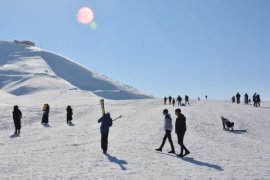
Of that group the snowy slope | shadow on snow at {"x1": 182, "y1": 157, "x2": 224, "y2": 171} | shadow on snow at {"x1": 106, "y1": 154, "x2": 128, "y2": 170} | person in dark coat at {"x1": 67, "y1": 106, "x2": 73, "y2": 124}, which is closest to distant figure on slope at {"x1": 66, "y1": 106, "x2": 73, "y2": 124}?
person in dark coat at {"x1": 67, "y1": 106, "x2": 73, "y2": 124}

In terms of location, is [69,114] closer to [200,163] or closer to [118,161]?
[118,161]

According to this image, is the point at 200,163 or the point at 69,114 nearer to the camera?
the point at 200,163

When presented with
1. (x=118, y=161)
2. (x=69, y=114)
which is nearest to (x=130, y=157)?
(x=118, y=161)

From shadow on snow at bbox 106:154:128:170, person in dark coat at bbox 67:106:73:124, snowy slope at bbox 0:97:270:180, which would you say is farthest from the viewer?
person in dark coat at bbox 67:106:73:124

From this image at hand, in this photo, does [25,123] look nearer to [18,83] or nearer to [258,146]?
[258,146]

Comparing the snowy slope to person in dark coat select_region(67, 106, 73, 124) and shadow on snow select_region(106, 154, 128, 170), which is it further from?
person in dark coat select_region(67, 106, 73, 124)

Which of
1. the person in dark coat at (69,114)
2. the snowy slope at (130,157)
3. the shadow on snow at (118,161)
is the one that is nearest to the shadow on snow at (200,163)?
the snowy slope at (130,157)

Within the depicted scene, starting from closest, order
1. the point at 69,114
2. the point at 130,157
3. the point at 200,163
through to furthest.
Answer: the point at 200,163 < the point at 130,157 < the point at 69,114

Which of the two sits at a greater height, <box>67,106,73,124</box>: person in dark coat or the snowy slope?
<box>67,106,73,124</box>: person in dark coat

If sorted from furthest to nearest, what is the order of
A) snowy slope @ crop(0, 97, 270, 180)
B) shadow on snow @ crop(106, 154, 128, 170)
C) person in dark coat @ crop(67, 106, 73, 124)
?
person in dark coat @ crop(67, 106, 73, 124), shadow on snow @ crop(106, 154, 128, 170), snowy slope @ crop(0, 97, 270, 180)

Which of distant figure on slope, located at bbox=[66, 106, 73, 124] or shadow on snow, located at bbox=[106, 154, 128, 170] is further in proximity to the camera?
distant figure on slope, located at bbox=[66, 106, 73, 124]

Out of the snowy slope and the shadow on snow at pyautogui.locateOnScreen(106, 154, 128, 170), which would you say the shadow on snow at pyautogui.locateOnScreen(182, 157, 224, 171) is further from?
the shadow on snow at pyautogui.locateOnScreen(106, 154, 128, 170)

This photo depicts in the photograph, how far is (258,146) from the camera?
861 inches

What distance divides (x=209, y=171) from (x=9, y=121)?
85.5 ft
